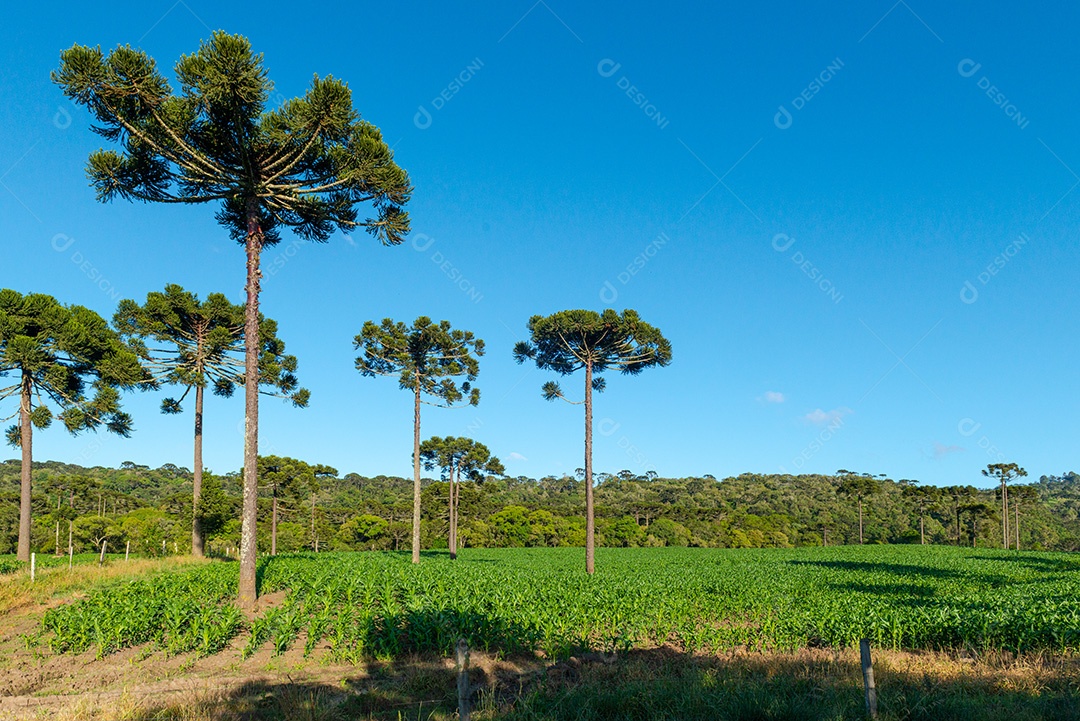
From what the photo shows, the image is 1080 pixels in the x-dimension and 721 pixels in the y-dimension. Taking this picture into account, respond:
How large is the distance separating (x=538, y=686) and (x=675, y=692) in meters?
1.99

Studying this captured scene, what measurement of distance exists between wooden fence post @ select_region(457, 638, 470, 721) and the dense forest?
3127cm

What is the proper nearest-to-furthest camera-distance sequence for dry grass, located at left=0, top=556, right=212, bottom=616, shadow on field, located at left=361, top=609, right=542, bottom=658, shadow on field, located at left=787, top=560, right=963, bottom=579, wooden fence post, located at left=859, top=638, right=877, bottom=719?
1. wooden fence post, located at left=859, top=638, right=877, bottom=719
2. shadow on field, located at left=361, top=609, right=542, bottom=658
3. dry grass, located at left=0, top=556, right=212, bottom=616
4. shadow on field, located at left=787, top=560, right=963, bottom=579

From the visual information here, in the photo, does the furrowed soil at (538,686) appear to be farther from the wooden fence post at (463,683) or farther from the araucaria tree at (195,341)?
the araucaria tree at (195,341)

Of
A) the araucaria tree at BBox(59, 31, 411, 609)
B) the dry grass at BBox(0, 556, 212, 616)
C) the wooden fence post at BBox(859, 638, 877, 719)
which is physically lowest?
the dry grass at BBox(0, 556, 212, 616)

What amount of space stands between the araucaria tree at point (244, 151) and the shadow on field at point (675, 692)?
24.3ft

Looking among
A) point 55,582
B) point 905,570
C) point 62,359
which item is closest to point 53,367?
point 62,359

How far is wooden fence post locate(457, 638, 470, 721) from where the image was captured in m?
7.20

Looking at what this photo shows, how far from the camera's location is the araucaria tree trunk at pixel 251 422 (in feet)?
51.1

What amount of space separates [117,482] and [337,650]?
122660 mm

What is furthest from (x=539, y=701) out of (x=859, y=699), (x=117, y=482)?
(x=117, y=482)

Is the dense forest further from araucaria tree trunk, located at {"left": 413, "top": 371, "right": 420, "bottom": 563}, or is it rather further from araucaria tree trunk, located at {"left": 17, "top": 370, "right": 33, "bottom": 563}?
araucaria tree trunk, located at {"left": 413, "top": 371, "right": 420, "bottom": 563}

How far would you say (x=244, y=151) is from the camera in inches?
626

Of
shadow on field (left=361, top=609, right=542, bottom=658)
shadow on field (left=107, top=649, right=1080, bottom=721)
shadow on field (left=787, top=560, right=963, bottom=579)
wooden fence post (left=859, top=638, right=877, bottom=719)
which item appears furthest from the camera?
shadow on field (left=787, top=560, right=963, bottom=579)

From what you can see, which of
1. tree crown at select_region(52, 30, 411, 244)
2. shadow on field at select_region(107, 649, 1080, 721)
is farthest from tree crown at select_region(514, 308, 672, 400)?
shadow on field at select_region(107, 649, 1080, 721)
